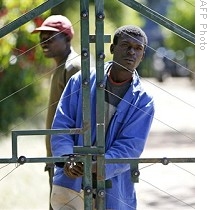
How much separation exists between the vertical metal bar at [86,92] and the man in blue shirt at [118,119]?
9.2 inches

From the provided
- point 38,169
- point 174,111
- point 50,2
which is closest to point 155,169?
point 38,169

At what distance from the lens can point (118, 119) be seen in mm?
4691

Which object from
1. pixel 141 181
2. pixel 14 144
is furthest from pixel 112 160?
pixel 141 181

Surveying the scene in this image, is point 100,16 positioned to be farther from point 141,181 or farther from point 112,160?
point 141,181

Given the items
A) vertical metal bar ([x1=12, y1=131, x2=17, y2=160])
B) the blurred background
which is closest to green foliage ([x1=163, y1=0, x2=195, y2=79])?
the blurred background

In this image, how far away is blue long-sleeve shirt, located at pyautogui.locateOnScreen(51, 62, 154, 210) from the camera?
4641 mm

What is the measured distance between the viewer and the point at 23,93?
942 cm

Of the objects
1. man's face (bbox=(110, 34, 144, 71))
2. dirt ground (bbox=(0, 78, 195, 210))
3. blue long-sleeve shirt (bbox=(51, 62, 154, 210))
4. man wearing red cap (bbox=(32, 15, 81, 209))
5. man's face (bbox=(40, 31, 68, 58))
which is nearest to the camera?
blue long-sleeve shirt (bbox=(51, 62, 154, 210))

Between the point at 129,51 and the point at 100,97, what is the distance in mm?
515

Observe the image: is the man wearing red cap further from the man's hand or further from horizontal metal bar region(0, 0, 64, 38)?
horizontal metal bar region(0, 0, 64, 38)

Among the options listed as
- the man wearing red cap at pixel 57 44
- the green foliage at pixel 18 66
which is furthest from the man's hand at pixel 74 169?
the green foliage at pixel 18 66

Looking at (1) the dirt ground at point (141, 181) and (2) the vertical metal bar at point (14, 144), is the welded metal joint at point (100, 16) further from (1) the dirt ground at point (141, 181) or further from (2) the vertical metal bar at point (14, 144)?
(1) the dirt ground at point (141, 181)

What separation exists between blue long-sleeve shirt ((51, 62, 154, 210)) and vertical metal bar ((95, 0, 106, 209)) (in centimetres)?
21

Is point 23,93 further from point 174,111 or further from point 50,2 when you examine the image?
point 174,111
